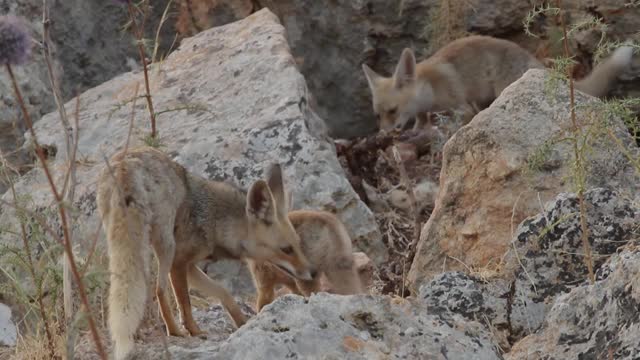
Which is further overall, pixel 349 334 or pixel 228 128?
pixel 228 128

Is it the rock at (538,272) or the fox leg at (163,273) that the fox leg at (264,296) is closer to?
the fox leg at (163,273)

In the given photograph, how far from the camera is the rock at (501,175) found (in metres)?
7.28

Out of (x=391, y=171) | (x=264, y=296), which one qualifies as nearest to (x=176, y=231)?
(x=264, y=296)

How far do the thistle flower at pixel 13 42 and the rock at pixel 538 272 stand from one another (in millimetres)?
2217

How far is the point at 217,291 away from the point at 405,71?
6.49m

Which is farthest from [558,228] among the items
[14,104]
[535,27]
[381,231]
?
[535,27]

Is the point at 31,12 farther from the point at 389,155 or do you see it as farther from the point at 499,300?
the point at 499,300

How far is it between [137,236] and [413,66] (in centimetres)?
722

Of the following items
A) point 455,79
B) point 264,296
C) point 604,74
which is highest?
point 264,296

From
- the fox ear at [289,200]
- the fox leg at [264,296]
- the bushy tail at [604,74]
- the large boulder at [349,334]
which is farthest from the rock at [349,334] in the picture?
the bushy tail at [604,74]

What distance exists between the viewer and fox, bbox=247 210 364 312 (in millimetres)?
7707

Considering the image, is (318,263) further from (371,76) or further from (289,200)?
(371,76)

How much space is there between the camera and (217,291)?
271 inches

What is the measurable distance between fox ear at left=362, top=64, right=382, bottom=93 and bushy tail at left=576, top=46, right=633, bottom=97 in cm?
211
